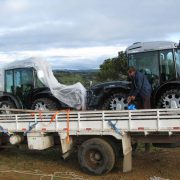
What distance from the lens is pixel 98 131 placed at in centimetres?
948

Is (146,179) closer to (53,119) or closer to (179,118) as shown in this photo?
(179,118)

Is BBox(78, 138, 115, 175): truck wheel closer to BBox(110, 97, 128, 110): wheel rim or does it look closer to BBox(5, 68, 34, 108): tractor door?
BBox(110, 97, 128, 110): wheel rim

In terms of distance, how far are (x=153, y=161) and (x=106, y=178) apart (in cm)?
194

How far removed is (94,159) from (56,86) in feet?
13.7

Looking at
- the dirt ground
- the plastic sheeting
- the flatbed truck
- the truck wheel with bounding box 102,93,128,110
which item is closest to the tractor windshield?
the truck wheel with bounding box 102,93,128,110

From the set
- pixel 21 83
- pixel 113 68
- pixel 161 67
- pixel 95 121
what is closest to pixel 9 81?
pixel 21 83

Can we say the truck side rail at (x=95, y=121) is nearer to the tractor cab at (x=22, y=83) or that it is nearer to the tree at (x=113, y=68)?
the tractor cab at (x=22, y=83)

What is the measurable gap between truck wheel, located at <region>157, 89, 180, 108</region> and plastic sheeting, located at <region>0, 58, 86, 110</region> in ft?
7.69

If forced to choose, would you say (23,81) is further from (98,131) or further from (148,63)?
(98,131)

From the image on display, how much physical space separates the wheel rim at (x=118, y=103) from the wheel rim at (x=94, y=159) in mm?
2273

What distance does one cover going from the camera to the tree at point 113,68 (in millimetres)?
31469

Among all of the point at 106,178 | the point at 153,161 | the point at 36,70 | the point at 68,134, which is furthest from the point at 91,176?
the point at 36,70

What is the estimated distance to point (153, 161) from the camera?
1069cm

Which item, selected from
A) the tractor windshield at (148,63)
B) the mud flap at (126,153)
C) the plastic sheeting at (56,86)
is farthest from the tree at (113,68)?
the mud flap at (126,153)
